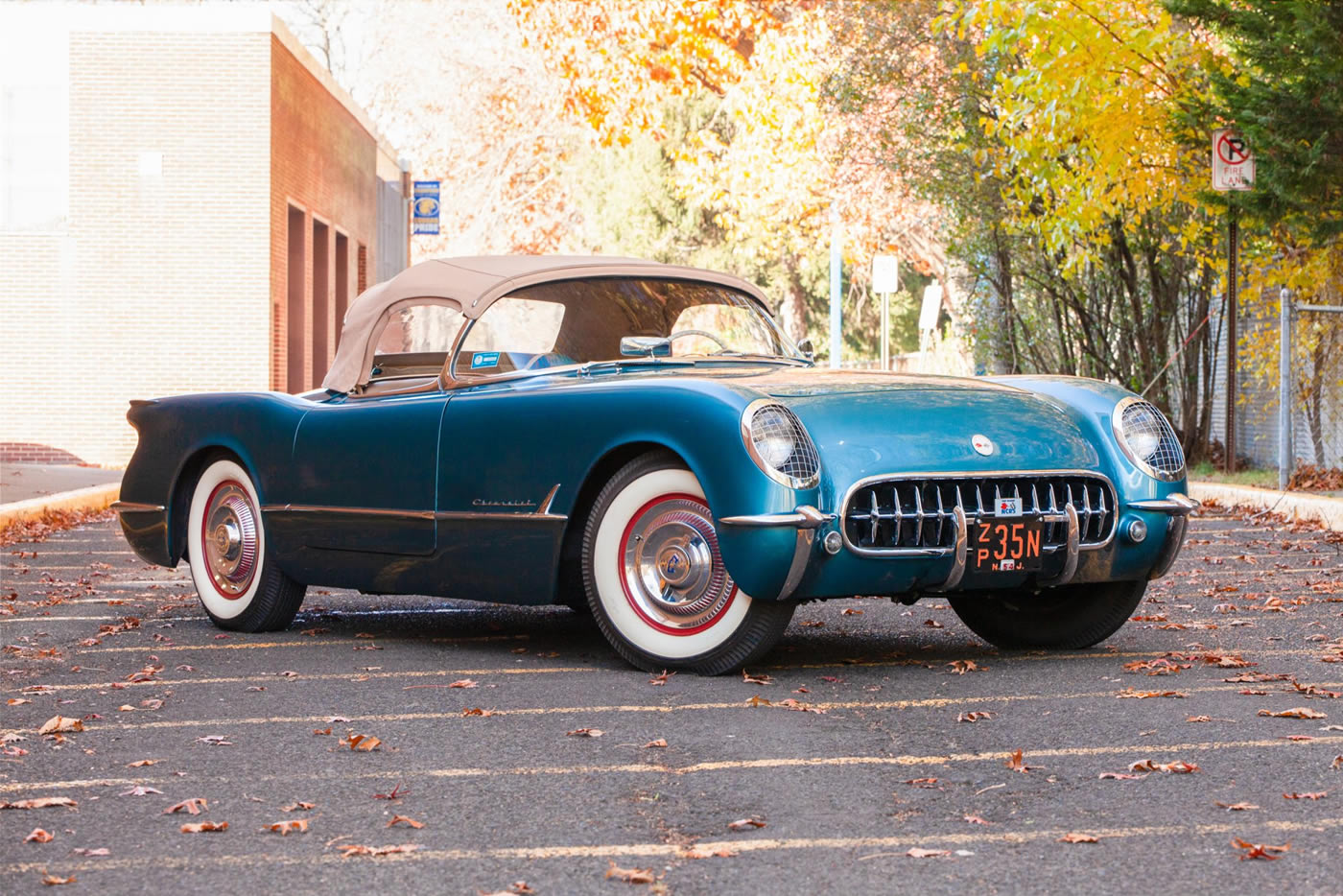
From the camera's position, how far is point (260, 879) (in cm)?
377

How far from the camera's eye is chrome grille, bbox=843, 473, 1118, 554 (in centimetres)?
602

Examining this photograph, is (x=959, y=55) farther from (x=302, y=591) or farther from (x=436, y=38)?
(x=436, y=38)

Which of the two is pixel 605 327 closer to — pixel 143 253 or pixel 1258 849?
pixel 1258 849

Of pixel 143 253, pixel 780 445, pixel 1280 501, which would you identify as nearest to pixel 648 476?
pixel 780 445

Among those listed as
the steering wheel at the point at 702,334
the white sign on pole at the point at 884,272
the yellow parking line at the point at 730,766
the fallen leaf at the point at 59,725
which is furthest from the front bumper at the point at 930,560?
the white sign on pole at the point at 884,272

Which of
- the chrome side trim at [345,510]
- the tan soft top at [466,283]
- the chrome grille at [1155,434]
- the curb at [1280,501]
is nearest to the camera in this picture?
the chrome grille at [1155,434]

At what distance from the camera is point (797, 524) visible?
5.85 metres

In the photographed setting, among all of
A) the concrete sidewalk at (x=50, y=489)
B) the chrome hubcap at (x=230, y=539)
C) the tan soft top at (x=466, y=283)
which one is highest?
the tan soft top at (x=466, y=283)

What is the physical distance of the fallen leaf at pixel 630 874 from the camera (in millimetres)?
3734

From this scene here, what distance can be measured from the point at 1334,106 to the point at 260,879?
10901mm

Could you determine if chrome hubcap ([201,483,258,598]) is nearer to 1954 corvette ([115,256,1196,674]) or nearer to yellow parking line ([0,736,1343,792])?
1954 corvette ([115,256,1196,674])

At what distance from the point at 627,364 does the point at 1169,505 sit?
6.68 feet

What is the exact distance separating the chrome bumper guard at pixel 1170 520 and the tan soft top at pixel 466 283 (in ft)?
6.88

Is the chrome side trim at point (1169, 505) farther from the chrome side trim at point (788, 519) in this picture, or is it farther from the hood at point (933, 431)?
the chrome side trim at point (788, 519)
